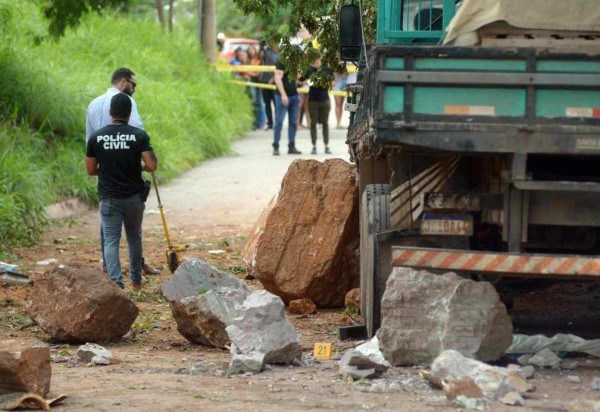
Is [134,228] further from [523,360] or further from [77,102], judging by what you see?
[77,102]

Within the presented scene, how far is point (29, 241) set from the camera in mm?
13789

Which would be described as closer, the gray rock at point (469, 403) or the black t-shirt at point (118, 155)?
the gray rock at point (469, 403)

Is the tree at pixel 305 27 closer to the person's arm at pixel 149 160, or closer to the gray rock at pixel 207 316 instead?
the person's arm at pixel 149 160

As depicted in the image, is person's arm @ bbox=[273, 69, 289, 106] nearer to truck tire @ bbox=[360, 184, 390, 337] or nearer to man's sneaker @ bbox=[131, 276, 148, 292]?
man's sneaker @ bbox=[131, 276, 148, 292]

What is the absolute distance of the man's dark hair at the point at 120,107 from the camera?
1012 centimetres

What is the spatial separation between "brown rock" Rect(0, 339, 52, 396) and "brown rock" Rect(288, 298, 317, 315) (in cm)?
329

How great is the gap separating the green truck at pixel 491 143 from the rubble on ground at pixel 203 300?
2.85ft

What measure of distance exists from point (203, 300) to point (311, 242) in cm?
184

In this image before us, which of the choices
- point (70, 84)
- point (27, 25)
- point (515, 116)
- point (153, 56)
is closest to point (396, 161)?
point (515, 116)

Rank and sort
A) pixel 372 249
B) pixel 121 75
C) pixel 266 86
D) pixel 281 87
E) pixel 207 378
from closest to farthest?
pixel 207 378 < pixel 372 249 < pixel 121 75 < pixel 281 87 < pixel 266 86

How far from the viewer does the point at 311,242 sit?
9734 mm

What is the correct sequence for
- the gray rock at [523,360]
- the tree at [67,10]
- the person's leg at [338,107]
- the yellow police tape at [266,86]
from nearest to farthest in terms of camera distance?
the gray rock at [523,360] → the tree at [67,10] → the yellow police tape at [266,86] → the person's leg at [338,107]

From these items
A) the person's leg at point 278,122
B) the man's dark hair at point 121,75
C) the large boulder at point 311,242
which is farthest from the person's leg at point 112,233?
the person's leg at point 278,122

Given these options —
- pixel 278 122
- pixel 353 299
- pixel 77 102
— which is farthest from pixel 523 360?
pixel 278 122
